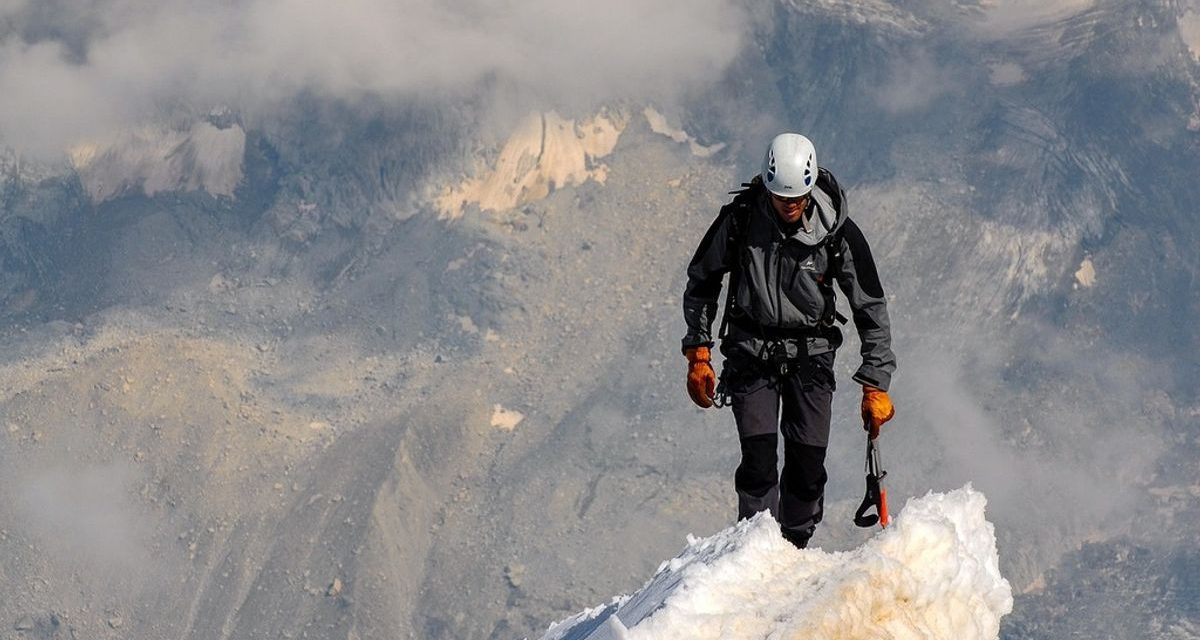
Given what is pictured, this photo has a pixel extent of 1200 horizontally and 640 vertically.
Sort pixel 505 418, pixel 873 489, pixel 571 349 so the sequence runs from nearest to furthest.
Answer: pixel 873 489 < pixel 505 418 < pixel 571 349

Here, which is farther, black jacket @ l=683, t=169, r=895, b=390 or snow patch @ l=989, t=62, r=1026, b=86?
snow patch @ l=989, t=62, r=1026, b=86

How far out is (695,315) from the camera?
1048cm

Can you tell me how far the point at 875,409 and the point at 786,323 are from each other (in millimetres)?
938

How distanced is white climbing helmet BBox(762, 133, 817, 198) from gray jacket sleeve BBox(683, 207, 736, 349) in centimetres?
63

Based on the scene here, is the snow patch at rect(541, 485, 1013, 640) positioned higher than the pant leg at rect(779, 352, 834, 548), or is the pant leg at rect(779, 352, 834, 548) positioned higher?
the snow patch at rect(541, 485, 1013, 640)

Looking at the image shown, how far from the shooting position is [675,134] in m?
119

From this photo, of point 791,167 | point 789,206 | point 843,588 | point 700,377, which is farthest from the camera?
point 700,377

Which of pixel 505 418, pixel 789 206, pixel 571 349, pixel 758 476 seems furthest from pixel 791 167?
pixel 571 349

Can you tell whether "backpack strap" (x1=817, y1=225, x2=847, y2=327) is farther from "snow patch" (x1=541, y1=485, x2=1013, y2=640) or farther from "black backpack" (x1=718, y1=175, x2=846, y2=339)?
"snow patch" (x1=541, y1=485, x2=1013, y2=640)

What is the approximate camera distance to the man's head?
9.51m

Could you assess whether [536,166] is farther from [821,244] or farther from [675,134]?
[821,244]

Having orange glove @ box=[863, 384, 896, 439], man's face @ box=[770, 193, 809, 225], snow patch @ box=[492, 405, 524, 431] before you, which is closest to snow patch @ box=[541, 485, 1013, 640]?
orange glove @ box=[863, 384, 896, 439]

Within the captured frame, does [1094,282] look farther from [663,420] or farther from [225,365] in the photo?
[225,365]

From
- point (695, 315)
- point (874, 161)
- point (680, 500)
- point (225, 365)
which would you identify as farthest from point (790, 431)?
point (874, 161)
